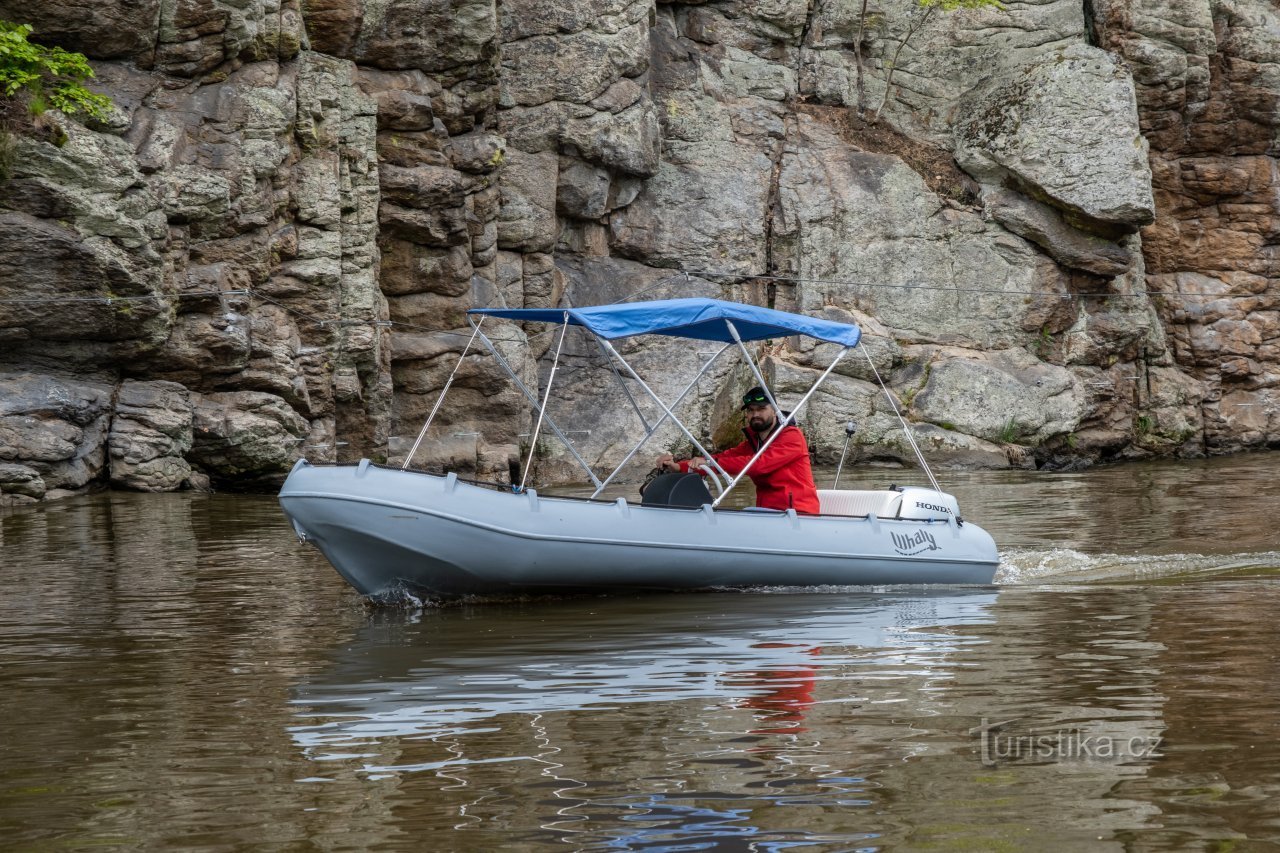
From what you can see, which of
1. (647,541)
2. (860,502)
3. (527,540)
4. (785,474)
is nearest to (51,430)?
(527,540)

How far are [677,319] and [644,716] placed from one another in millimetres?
4895

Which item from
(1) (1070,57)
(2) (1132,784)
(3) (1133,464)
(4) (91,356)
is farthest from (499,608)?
(1) (1070,57)

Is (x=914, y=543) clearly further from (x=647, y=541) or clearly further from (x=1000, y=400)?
(x=1000, y=400)

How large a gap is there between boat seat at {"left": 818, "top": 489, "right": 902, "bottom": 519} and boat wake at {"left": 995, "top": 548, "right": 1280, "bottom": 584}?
104 centimetres

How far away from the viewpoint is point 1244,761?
17.1 ft

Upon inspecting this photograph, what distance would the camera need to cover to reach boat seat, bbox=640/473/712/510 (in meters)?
10.5

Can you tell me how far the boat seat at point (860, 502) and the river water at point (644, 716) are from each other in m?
0.98

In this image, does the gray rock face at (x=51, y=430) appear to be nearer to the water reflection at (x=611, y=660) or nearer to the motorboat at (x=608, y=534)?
the motorboat at (x=608, y=534)

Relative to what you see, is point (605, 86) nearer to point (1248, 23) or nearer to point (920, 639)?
point (1248, 23)

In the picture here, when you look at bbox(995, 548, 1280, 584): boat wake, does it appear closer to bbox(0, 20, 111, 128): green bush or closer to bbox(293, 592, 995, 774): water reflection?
bbox(293, 592, 995, 774): water reflection

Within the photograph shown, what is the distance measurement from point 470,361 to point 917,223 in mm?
10667

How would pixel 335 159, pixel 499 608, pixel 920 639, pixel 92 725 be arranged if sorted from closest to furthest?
pixel 92 725, pixel 920 639, pixel 499 608, pixel 335 159

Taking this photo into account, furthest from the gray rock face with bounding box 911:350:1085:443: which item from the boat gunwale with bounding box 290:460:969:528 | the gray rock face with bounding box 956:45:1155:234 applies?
the boat gunwale with bounding box 290:460:969:528

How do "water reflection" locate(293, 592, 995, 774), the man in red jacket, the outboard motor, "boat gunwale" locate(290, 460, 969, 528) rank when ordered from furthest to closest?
the outboard motor → the man in red jacket → "boat gunwale" locate(290, 460, 969, 528) → "water reflection" locate(293, 592, 995, 774)
